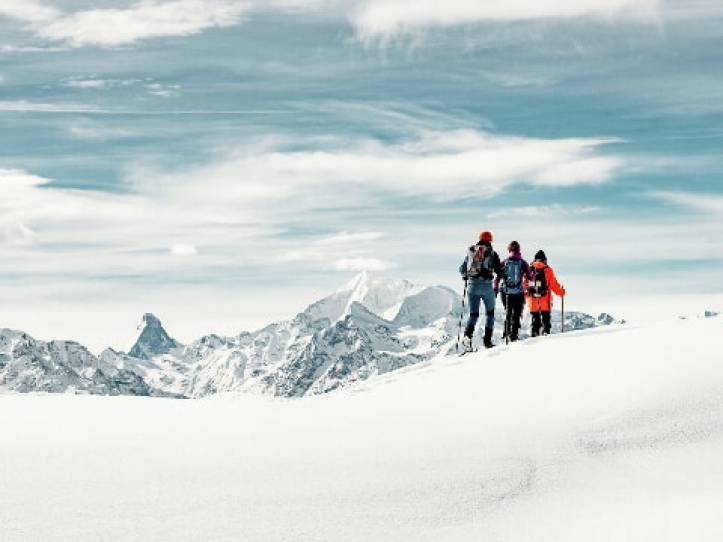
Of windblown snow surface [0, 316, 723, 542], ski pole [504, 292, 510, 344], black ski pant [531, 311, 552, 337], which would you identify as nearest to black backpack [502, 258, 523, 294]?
ski pole [504, 292, 510, 344]

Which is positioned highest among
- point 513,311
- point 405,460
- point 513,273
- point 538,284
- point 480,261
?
point 480,261

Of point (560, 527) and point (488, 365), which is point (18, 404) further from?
point (560, 527)

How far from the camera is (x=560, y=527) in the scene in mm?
8867

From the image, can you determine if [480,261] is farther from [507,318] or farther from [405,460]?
[405,460]

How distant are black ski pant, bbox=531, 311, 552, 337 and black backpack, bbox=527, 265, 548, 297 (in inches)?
21.4

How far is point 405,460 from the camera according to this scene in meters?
10.6

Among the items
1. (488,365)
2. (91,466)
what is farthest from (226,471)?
(488,365)

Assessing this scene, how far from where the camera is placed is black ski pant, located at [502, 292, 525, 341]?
72.0ft

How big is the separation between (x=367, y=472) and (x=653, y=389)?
537 centimetres

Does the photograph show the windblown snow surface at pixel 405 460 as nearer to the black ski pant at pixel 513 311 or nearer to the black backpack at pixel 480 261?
the black backpack at pixel 480 261

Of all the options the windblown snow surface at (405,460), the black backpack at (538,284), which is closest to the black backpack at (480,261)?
the black backpack at (538,284)

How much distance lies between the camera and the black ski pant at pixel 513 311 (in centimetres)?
2195

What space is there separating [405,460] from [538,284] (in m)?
13.4

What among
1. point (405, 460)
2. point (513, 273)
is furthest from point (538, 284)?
point (405, 460)
